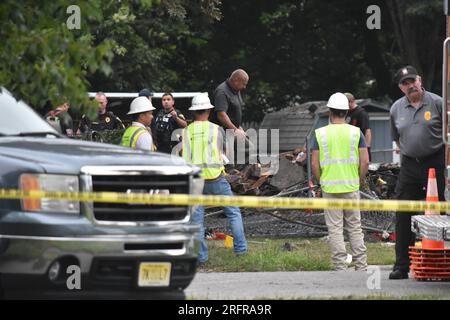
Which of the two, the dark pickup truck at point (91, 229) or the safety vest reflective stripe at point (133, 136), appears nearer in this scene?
the dark pickup truck at point (91, 229)

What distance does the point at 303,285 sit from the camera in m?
11.8

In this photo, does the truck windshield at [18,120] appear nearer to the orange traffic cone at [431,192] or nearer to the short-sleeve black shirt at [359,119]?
the orange traffic cone at [431,192]

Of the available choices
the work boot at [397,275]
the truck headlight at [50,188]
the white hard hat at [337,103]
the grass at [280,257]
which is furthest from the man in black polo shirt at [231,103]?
the truck headlight at [50,188]

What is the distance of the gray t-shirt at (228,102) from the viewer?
16031mm

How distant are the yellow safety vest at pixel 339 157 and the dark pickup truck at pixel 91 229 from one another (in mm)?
3884

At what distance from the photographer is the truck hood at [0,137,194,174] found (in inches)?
342

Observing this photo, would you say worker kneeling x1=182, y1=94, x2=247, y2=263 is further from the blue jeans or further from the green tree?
the green tree

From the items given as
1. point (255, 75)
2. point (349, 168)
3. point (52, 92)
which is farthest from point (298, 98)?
point (52, 92)

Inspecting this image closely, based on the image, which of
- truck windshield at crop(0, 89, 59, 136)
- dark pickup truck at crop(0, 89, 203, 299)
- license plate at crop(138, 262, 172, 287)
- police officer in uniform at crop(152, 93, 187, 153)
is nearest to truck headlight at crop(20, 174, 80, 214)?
dark pickup truck at crop(0, 89, 203, 299)

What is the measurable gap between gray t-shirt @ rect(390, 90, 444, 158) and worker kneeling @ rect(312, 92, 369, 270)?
0.63 m

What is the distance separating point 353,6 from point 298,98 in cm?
335

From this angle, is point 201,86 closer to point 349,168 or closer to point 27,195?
point 349,168

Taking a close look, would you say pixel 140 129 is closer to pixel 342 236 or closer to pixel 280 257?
pixel 280 257

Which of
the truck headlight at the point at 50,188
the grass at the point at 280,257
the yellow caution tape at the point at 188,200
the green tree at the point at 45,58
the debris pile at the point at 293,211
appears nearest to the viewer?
the yellow caution tape at the point at 188,200
